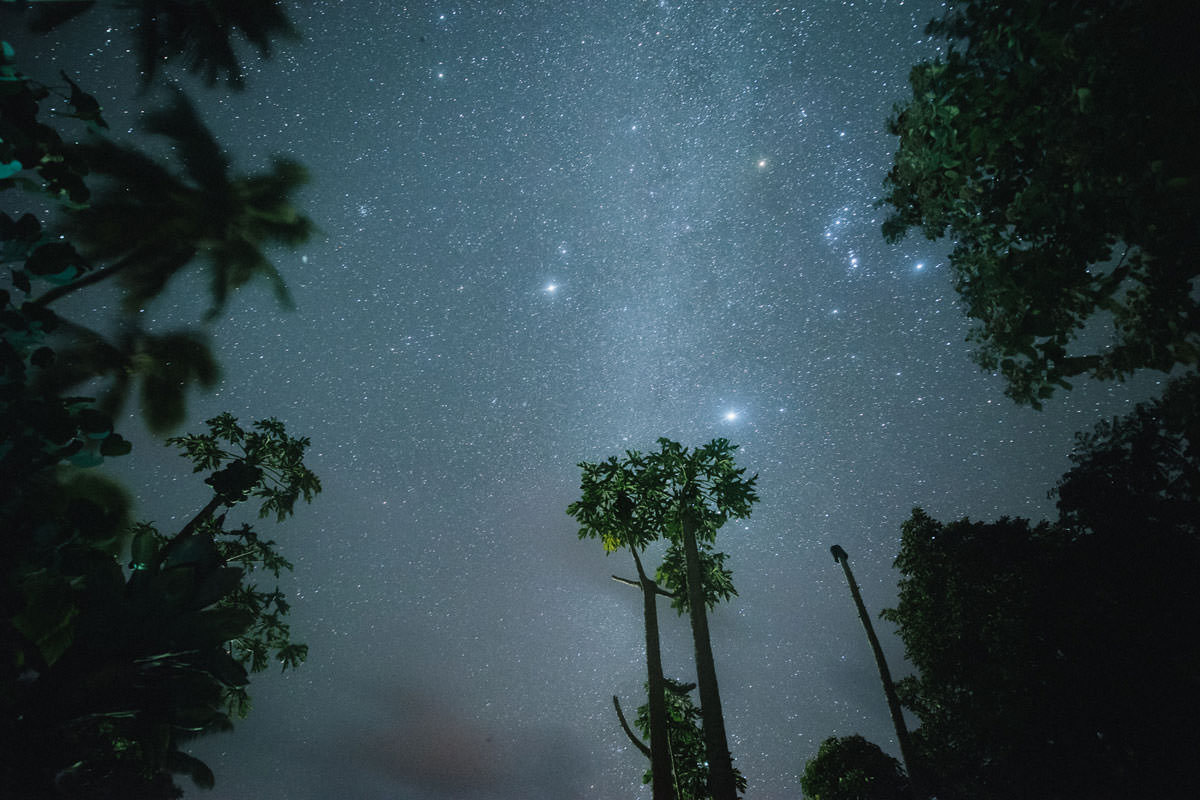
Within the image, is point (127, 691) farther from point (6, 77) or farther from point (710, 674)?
point (710, 674)

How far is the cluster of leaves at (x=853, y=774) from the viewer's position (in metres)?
16.3

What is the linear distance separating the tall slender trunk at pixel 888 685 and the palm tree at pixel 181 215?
64.6ft

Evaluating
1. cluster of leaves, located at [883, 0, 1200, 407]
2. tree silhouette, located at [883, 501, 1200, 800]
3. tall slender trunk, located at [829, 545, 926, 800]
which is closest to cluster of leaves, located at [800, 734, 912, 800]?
tree silhouette, located at [883, 501, 1200, 800]

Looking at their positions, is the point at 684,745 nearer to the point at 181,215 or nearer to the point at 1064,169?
the point at 1064,169

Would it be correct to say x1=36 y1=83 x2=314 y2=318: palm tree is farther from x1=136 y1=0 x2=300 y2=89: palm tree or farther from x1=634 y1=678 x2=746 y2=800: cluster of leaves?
x1=634 y1=678 x2=746 y2=800: cluster of leaves

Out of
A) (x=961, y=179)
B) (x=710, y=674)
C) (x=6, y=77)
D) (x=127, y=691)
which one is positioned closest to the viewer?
(x=6, y=77)

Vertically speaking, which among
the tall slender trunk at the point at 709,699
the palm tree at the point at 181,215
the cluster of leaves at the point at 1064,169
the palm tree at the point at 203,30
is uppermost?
the palm tree at the point at 203,30

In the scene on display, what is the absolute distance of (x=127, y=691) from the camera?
337 centimetres

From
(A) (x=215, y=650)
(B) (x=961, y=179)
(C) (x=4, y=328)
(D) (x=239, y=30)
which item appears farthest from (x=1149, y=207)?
(D) (x=239, y=30)

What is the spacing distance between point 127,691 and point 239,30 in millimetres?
16206

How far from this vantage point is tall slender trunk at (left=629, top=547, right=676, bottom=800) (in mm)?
9781

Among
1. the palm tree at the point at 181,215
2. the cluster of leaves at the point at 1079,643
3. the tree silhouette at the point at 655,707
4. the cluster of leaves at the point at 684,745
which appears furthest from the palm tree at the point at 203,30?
the cluster of leaves at the point at 1079,643

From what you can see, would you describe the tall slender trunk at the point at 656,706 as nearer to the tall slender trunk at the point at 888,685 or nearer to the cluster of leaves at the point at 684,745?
the cluster of leaves at the point at 684,745

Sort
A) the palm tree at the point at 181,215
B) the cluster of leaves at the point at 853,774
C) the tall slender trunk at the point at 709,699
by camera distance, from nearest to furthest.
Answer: the tall slender trunk at the point at 709,699
the palm tree at the point at 181,215
the cluster of leaves at the point at 853,774
